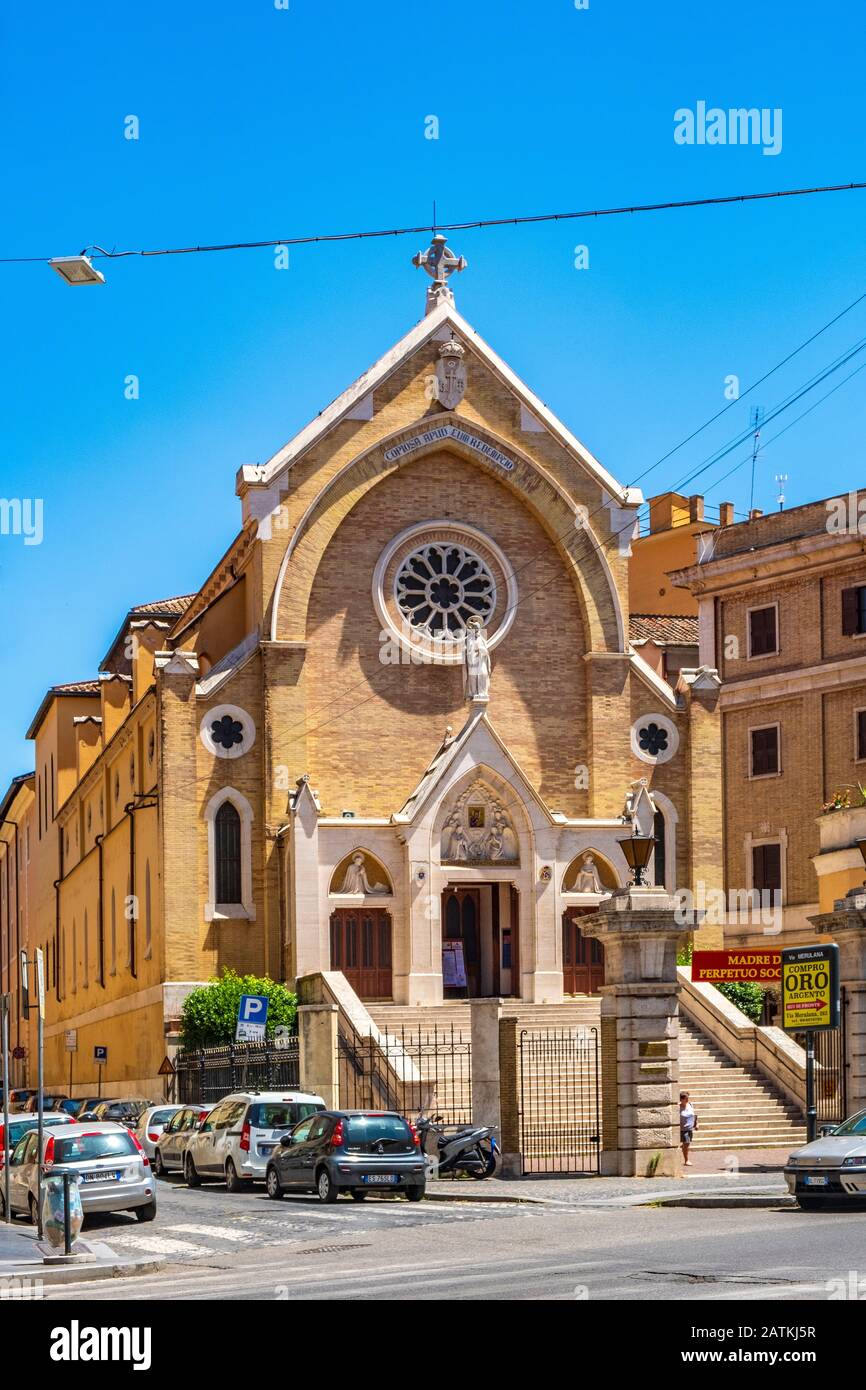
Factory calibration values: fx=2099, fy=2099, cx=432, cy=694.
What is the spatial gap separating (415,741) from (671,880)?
23.4 feet

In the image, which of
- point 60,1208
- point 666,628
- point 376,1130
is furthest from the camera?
point 666,628

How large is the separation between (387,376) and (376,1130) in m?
26.8

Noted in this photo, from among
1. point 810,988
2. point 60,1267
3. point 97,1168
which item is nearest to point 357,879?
point 810,988

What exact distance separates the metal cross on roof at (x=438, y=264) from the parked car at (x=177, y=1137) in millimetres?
23544

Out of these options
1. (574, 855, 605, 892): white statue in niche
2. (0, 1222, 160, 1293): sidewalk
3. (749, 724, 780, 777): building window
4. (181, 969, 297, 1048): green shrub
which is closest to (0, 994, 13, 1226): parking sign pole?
(0, 1222, 160, 1293): sidewalk

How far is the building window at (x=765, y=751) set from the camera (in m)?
52.0

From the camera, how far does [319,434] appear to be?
161 ft

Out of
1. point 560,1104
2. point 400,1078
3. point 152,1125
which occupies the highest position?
point 400,1078

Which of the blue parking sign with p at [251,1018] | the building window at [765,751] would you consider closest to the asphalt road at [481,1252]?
the blue parking sign with p at [251,1018]

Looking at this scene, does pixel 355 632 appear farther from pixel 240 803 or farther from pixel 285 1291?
pixel 285 1291

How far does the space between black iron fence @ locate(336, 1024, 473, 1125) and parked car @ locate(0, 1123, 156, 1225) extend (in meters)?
9.95

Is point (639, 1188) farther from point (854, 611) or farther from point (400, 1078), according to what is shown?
point (854, 611)

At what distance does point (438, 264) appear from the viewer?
5147 cm

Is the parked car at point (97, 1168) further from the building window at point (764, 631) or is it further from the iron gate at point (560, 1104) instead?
the building window at point (764, 631)
